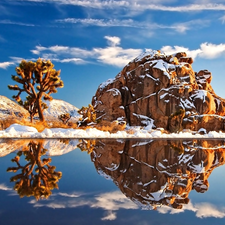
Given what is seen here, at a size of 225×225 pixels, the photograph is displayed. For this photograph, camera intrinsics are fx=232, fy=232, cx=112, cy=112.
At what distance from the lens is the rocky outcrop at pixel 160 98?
36625 millimetres

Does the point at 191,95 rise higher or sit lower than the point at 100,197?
higher

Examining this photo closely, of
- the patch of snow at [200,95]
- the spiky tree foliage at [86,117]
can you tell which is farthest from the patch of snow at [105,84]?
the spiky tree foliage at [86,117]

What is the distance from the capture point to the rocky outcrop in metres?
36.6

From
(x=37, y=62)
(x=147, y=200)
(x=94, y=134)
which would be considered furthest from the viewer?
(x=37, y=62)

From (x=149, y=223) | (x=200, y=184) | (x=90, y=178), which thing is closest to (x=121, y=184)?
(x=90, y=178)

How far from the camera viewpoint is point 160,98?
3725cm

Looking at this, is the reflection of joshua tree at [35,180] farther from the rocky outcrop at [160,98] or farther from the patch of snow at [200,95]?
the patch of snow at [200,95]

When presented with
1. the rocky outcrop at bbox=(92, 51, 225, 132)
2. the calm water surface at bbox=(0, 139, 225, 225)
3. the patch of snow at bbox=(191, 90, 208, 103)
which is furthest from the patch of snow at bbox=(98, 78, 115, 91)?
the calm water surface at bbox=(0, 139, 225, 225)

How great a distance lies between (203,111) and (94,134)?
86.1 ft

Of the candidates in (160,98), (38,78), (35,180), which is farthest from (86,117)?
(35,180)

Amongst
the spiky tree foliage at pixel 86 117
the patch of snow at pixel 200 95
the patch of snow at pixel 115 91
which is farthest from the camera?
the patch of snow at pixel 115 91

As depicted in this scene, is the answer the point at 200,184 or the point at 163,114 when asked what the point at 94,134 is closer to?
the point at 200,184

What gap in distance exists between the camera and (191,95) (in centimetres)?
3794

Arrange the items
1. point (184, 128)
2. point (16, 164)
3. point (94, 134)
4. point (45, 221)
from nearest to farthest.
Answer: point (45, 221), point (16, 164), point (94, 134), point (184, 128)
